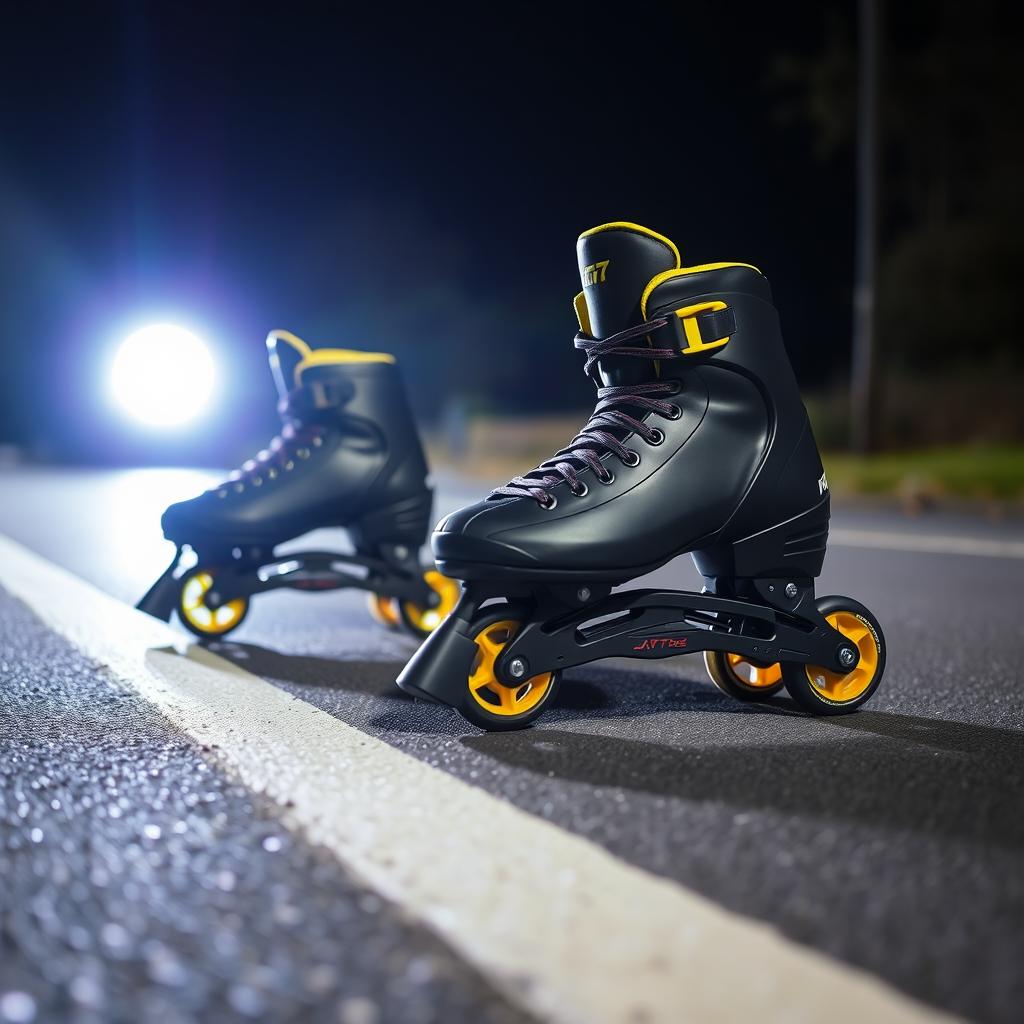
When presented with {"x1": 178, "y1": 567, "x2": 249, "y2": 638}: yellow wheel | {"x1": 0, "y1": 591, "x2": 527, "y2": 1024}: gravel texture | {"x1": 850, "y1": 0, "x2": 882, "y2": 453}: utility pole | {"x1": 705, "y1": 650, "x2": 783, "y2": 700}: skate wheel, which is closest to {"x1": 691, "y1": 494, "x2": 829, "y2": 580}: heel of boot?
{"x1": 705, "y1": 650, "x2": 783, "y2": 700}: skate wheel

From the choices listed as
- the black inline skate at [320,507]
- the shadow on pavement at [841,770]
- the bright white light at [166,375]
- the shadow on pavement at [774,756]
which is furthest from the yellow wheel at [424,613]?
the bright white light at [166,375]

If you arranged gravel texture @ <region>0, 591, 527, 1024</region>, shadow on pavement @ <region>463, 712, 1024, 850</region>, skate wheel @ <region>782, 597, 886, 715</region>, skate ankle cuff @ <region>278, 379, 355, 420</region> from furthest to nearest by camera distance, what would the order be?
skate ankle cuff @ <region>278, 379, 355, 420</region> < skate wheel @ <region>782, 597, 886, 715</region> < shadow on pavement @ <region>463, 712, 1024, 850</region> < gravel texture @ <region>0, 591, 527, 1024</region>

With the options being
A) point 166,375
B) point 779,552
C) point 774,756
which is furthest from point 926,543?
point 166,375

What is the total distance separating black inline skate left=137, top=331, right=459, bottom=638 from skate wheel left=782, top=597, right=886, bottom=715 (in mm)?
1471

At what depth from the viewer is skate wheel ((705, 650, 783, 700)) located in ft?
9.23

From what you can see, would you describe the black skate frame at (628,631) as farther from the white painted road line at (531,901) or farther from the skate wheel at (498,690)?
the white painted road line at (531,901)

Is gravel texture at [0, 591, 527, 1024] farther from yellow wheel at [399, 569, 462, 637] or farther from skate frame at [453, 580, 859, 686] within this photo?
yellow wheel at [399, 569, 462, 637]

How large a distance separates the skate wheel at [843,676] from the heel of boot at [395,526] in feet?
5.00

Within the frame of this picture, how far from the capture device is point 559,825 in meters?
1.84

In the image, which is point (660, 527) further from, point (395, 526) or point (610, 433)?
point (395, 526)

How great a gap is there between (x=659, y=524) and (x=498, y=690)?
46 cm

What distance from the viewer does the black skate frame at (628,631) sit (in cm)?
242

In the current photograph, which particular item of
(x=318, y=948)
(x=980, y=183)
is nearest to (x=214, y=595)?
(x=318, y=948)

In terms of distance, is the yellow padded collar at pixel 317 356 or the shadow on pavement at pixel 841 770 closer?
the shadow on pavement at pixel 841 770
